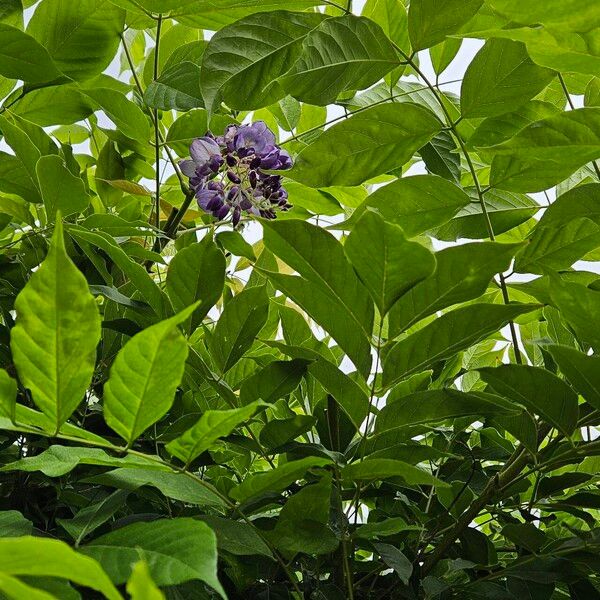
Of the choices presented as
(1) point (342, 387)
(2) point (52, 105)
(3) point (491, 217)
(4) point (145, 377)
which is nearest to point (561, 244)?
(3) point (491, 217)

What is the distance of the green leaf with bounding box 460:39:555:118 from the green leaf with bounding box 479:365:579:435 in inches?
7.1

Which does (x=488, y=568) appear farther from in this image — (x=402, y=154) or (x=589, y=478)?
(x=402, y=154)

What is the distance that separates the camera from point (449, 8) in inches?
17.2

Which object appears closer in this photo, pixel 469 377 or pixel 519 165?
pixel 519 165

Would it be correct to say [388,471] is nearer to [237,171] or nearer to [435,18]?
[435,18]

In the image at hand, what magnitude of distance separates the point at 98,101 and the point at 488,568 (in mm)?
442

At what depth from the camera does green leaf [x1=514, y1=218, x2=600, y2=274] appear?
1.43ft

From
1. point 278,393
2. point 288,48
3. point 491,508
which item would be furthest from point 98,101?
point 491,508

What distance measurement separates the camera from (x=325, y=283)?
33cm

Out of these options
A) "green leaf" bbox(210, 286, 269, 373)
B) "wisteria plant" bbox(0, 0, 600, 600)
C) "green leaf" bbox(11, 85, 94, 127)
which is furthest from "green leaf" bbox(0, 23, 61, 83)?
"green leaf" bbox(210, 286, 269, 373)

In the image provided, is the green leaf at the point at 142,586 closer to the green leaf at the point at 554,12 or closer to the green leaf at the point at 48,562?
the green leaf at the point at 48,562

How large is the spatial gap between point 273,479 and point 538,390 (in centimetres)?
14

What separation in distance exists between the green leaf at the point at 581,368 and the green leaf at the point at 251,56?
253 mm

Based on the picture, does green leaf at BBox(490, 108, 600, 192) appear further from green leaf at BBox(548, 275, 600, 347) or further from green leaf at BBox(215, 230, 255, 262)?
green leaf at BBox(215, 230, 255, 262)
